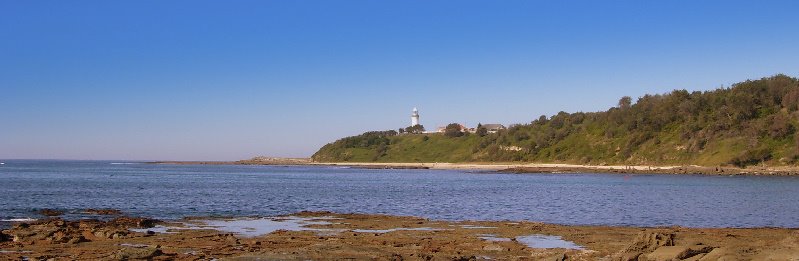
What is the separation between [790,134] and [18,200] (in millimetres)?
119669

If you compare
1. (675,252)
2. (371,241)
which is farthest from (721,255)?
(371,241)

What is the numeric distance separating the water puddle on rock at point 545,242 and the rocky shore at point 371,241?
4cm

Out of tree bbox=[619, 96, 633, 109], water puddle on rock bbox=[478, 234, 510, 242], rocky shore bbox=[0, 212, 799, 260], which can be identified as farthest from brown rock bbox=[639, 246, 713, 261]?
tree bbox=[619, 96, 633, 109]

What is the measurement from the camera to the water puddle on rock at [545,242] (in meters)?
27.4

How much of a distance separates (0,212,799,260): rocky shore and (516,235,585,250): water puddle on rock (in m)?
0.04

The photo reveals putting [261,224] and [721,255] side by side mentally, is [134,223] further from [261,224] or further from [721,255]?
[721,255]

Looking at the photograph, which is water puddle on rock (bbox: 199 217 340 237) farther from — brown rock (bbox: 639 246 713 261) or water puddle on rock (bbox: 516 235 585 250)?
brown rock (bbox: 639 246 713 261)

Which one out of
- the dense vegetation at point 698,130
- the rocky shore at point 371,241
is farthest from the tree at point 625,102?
the rocky shore at point 371,241

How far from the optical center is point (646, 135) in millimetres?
154625

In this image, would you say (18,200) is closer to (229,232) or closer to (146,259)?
(229,232)

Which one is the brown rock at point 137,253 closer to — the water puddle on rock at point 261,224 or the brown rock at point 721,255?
the water puddle on rock at point 261,224

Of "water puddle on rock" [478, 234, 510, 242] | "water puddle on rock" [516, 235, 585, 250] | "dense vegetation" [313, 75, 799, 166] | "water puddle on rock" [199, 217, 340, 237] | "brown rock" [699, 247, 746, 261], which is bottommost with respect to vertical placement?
"water puddle on rock" [516, 235, 585, 250]

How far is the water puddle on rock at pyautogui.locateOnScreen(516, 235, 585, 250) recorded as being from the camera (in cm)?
2744

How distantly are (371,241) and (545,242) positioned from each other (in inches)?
279
